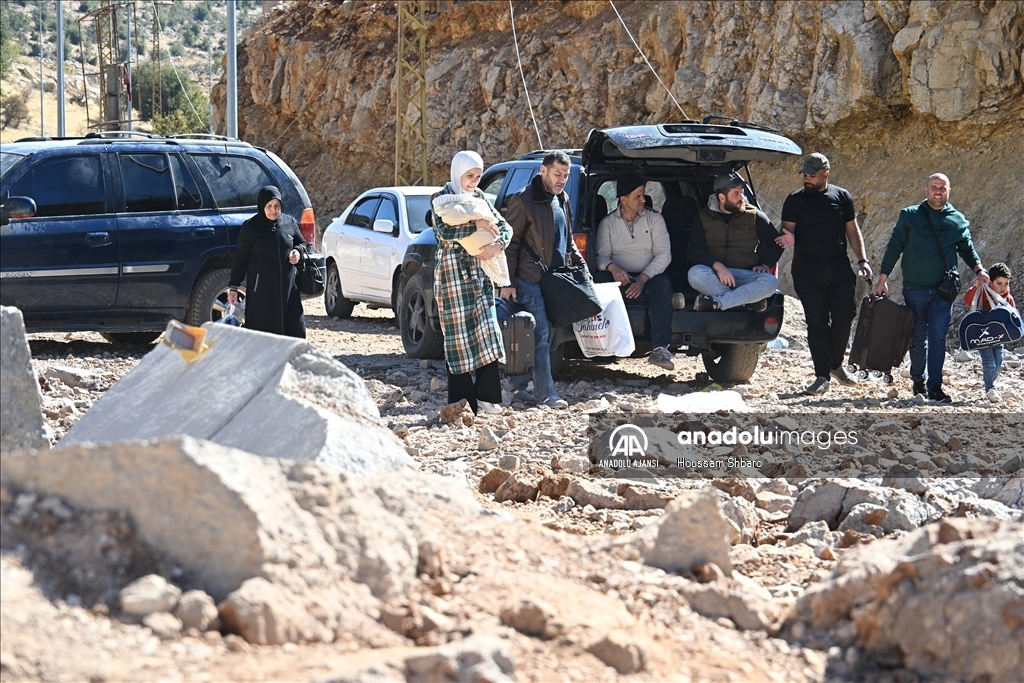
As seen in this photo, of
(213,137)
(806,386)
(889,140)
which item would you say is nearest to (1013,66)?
(889,140)

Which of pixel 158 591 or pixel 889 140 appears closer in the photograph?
pixel 158 591

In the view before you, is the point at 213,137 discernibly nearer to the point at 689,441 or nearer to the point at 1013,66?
the point at 689,441

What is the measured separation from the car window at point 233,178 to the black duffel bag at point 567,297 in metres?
4.22

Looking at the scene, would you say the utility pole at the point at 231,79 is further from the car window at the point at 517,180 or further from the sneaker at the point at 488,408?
the sneaker at the point at 488,408

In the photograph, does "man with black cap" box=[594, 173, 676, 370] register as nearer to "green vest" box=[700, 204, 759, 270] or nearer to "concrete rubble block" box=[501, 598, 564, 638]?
"green vest" box=[700, 204, 759, 270]

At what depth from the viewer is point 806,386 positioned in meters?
10.7

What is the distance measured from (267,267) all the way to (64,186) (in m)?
3.56

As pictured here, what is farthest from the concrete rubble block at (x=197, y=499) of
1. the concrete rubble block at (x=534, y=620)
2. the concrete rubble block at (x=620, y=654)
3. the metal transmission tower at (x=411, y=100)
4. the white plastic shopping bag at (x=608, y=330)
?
the metal transmission tower at (x=411, y=100)

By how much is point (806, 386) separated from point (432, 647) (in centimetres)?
779

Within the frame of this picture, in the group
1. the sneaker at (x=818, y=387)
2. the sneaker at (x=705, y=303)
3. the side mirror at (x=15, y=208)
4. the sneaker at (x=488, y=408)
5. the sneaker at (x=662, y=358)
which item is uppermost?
the side mirror at (x=15, y=208)

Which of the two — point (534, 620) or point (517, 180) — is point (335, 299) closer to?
point (517, 180)

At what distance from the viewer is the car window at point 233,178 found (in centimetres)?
1178

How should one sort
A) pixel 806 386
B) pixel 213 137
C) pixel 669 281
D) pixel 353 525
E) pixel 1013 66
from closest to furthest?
pixel 353 525, pixel 669 281, pixel 806 386, pixel 213 137, pixel 1013 66

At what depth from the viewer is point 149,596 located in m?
3.45
